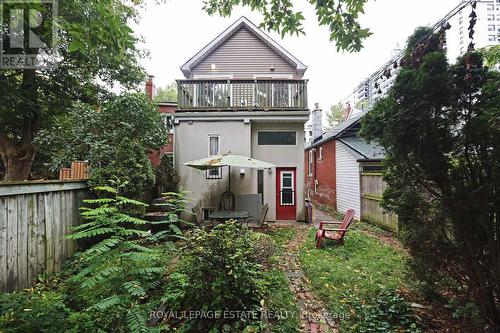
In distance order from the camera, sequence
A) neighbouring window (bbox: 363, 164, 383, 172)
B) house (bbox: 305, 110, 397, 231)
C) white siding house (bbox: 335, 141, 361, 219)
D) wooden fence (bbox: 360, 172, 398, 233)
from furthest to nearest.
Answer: white siding house (bbox: 335, 141, 361, 219)
neighbouring window (bbox: 363, 164, 383, 172)
house (bbox: 305, 110, 397, 231)
wooden fence (bbox: 360, 172, 398, 233)

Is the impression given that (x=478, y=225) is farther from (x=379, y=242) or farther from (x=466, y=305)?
(x=379, y=242)

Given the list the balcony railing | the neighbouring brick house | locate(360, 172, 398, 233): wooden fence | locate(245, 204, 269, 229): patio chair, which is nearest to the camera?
locate(245, 204, 269, 229): patio chair

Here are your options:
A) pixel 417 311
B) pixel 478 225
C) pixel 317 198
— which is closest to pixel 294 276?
pixel 417 311

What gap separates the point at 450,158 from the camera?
2.70 meters

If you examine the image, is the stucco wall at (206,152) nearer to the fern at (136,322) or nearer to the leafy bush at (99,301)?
the leafy bush at (99,301)

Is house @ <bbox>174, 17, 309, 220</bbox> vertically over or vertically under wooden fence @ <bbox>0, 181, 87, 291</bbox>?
over

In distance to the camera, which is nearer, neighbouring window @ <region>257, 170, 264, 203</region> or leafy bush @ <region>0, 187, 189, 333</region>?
leafy bush @ <region>0, 187, 189, 333</region>

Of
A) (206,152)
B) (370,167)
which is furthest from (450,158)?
(370,167)

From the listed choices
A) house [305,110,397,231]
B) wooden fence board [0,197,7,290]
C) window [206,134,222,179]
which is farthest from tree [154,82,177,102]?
wooden fence board [0,197,7,290]

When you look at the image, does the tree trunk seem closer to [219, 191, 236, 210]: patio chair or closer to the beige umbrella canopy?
the beige umbrella canopy

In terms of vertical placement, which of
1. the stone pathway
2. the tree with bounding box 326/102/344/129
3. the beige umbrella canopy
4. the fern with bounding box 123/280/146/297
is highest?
the tree with bounding box 326/102/344/129

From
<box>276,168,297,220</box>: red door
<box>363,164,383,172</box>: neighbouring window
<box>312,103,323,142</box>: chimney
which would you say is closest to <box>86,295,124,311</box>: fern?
<box>276,168,297,220</box>: red door

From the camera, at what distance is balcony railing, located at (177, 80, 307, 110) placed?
9.02 m

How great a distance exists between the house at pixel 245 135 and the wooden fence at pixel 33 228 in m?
4.39
